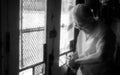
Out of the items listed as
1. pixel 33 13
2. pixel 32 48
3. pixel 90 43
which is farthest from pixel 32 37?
pixel 90 43

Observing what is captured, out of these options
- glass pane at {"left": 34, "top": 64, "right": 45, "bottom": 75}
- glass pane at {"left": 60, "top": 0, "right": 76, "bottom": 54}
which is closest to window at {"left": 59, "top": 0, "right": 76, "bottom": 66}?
glass pane at {"left": 60, "top": 0, "right": 76, "bottom": 54}

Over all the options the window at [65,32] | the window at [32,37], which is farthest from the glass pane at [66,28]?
the window at [32,37]

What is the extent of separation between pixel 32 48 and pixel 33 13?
0.31 m

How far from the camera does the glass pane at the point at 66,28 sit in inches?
72.9

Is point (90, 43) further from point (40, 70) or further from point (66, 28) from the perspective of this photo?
point (66, 28)

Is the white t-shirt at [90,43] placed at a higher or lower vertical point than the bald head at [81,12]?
lower

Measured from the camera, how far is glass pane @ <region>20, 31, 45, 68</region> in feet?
4.50

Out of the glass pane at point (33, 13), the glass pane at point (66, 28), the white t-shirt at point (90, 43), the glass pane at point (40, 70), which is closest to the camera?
the white t-shirt at point (90, 43)

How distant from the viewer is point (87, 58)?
46.4 inches

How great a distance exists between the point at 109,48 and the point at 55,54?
2.49ft

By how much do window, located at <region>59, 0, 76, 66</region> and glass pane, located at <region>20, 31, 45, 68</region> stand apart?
1.13 feet

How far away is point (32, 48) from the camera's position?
1478mm

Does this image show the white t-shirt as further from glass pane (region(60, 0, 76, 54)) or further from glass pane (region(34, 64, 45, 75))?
glass pane (region(60, 0, 76, 54))

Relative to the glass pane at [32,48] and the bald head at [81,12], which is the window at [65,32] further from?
the bald head at [81,12]
